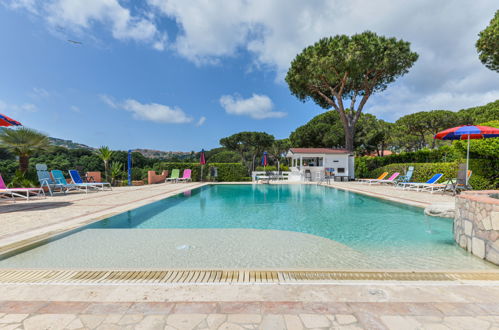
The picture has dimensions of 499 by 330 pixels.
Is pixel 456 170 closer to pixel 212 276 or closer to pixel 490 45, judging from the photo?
pixel 490 45

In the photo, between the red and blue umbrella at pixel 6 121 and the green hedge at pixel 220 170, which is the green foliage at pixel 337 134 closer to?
the green hedge at pixel 220 170

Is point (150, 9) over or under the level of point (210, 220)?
over

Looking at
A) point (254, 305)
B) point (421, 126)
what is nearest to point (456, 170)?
point (254, 305)

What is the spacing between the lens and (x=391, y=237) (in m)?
4.40

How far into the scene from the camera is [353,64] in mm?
18609

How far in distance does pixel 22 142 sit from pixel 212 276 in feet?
42.8

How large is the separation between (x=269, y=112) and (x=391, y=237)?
49323 mm

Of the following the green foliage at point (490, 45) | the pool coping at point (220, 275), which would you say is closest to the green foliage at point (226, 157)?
the green foliage at point (490, 45)

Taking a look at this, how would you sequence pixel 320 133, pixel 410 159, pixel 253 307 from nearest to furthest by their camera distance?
pixel 253 307 → pixel 410 159 → pixel 320 133

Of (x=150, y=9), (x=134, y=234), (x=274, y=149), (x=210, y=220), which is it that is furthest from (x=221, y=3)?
(x=274, y=149)

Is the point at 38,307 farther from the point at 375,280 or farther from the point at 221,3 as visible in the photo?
the point at 221,3

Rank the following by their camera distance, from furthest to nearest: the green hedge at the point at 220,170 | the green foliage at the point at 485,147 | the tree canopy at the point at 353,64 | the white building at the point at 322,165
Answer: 1. the white building at the point at 322,165
2. the green hedge at the point at 220,170
3. the tree canopy at the point at 353,64
4. the green foliage at the point at 485,147

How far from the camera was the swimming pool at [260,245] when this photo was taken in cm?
307

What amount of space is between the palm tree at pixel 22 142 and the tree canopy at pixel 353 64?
64.8ft
